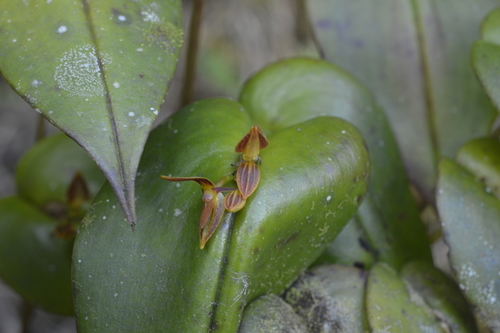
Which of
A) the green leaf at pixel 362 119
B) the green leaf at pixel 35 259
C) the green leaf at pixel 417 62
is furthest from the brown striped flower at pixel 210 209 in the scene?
the green leaf at pixel 417 62

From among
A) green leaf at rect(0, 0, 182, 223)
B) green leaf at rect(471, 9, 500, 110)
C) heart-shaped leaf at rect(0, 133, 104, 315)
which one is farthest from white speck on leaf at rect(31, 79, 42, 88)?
green leaf at rect(471, 9, 500, 110)

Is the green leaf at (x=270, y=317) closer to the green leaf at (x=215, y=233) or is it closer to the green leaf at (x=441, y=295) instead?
the green leaf at (x=215, y=233)

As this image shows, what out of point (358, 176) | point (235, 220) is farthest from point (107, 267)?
point (358, 176)

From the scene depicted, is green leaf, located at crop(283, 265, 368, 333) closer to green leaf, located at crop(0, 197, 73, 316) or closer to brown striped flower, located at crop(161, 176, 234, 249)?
brown striped flower, located at crop(161, 176, 234, 249)

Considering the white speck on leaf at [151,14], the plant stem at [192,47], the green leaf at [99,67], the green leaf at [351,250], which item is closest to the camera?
the green leaf at [99,67]

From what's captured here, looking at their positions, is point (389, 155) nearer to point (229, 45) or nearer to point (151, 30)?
point (151, 30)

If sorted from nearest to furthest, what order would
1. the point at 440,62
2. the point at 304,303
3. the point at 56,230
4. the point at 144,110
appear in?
the point at 144,110
the point at 304,303
the point at 56,230
the point at 440,62

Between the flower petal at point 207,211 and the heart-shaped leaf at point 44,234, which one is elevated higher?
the flower petal at point 207,211

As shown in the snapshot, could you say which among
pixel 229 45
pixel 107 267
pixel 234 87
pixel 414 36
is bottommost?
pixel 234 87
